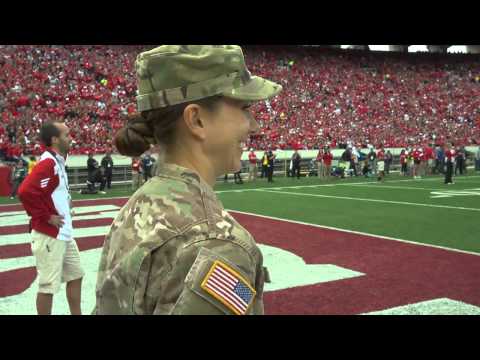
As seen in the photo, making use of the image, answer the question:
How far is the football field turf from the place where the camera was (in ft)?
15.3

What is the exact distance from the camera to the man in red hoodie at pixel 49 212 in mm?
3779

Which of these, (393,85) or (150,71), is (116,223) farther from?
(393,85)

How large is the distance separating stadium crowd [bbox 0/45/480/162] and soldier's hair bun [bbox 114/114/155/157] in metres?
17.3

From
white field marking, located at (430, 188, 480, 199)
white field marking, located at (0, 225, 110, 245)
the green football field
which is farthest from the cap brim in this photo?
white field marking, located at (430, 188, 480, 199)

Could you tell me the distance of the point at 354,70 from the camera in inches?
1578

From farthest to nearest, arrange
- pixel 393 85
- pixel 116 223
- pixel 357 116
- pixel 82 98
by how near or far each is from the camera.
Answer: pixel 393 85, pixel 357 116, pixel 82 98, pixel 116 223

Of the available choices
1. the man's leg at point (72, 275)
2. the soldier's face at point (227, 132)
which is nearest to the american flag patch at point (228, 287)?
the soldier's face at point (227, 132)

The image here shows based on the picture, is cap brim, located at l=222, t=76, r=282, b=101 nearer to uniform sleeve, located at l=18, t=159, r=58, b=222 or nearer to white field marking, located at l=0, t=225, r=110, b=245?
uniform sleeve, located at l=18, t=159, r=58, b=222

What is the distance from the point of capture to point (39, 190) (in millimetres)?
3824

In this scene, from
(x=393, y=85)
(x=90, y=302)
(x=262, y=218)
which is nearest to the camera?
(x=90, y=302)

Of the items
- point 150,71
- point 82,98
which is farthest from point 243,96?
point 82,98

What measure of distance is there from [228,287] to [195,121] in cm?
45

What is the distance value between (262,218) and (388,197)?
5695 mm

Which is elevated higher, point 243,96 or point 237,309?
point 243,96
